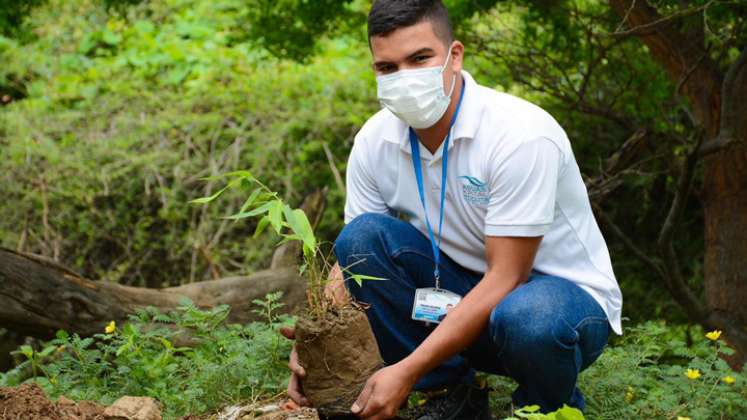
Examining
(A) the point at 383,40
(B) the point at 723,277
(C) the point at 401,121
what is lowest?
(B) the point at 723,277

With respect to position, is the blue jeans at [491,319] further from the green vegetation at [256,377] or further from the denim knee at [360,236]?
the green vegetation at [256,377]

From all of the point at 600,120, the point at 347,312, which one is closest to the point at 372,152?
the point at 347,312

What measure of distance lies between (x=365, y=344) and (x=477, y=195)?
618 mm

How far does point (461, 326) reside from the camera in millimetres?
2645

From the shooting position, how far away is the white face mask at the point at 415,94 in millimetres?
2854

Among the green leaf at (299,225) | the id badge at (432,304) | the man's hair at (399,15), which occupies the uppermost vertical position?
the man's hair at (399,15)

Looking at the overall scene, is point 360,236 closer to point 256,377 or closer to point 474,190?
point 474,190

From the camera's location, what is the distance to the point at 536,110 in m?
2.85

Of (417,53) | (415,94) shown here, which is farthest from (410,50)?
(415,94)

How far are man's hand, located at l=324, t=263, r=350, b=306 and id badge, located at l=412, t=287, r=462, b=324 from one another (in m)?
0.25

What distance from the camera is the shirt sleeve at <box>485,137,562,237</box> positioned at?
105 inches

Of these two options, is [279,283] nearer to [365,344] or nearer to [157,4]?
[365,344]

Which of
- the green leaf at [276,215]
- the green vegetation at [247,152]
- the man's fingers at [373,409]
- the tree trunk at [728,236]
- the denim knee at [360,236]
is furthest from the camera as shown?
the tree trunk at [728,236]

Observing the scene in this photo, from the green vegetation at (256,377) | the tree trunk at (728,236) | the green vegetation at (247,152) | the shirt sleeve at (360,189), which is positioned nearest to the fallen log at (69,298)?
the green vegetation at (247,152)
